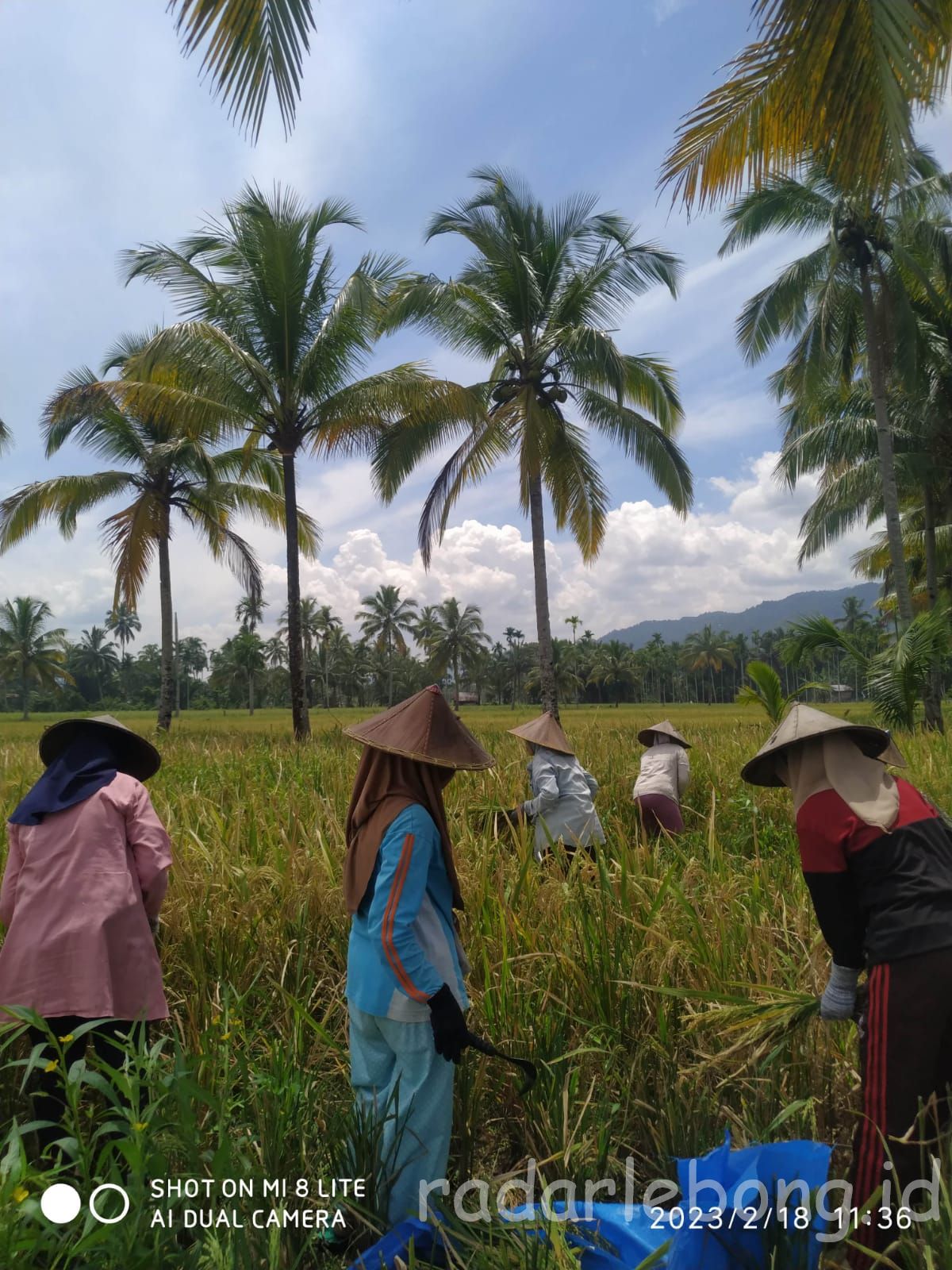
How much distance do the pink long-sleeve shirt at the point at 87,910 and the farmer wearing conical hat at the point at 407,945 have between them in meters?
0.84

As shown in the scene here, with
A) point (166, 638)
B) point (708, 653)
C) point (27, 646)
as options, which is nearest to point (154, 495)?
point (166, 638)

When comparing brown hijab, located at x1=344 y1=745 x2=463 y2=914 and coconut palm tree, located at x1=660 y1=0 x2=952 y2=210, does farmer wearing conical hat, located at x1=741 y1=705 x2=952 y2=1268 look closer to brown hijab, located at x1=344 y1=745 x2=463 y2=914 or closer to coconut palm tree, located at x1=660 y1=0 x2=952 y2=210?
brown hijab, located at x1=344 y1=745 x2=463 y2=914

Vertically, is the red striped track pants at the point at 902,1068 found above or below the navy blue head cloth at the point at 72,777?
below

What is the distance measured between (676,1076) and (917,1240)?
96 cm

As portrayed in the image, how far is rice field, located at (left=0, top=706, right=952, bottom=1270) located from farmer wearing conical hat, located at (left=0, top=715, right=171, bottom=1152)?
0.19m

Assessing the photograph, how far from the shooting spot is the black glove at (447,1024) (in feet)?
6.92

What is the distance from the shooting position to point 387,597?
58.2 m

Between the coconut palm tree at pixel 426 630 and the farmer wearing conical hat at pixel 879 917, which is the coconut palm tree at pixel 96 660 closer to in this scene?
the coconut palm tree at pixel 426 630

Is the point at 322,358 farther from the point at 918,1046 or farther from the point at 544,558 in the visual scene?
the point at 918,1046

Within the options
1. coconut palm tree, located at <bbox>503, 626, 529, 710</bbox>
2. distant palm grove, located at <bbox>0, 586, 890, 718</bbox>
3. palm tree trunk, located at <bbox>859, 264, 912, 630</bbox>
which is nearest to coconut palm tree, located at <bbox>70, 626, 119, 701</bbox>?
distant palm grove, located at <bbox>0, 586, 890, 718</bbox>

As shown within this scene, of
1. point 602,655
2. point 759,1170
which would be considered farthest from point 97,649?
point 759,1170

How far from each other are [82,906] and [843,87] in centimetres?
570

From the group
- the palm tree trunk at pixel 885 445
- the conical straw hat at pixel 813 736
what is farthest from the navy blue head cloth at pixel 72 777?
the palm tree trunk at pixel 885 445

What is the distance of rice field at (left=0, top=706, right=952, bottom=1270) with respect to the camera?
2035mm
